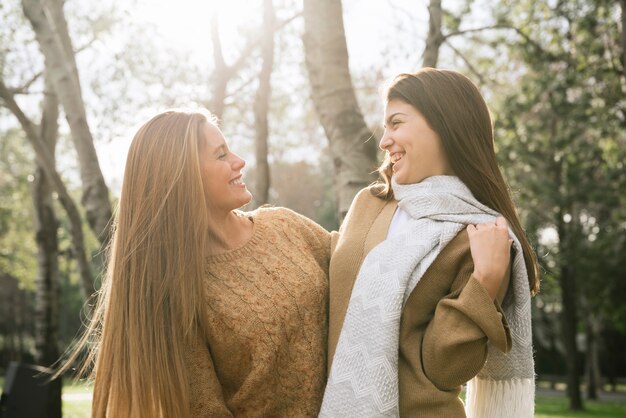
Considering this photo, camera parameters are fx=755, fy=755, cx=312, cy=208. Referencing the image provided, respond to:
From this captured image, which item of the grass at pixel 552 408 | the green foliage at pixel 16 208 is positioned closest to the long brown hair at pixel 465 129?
the grass at pixel 552 408

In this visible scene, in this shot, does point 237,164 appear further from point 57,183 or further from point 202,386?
point 57,183

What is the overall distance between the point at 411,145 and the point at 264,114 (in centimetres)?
477

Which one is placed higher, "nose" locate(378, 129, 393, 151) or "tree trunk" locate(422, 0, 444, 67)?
"tree trunk" locate(422, 0, 444, 67)

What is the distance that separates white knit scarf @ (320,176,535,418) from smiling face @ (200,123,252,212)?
621 millimetres

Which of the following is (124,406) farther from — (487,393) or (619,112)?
(619,112)

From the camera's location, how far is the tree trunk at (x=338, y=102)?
4.41 metres

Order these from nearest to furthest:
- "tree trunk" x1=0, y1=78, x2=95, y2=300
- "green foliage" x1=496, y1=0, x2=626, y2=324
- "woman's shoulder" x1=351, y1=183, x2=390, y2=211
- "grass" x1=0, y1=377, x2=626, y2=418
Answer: "woman's shoulder" x1=351, y1=183, x2=390, y2=211 < "tree trunk" x1=0, y1=78, x2=95, y2=300 < "green foliage" x1=496, y1=0, x2=626, y2=324 < "grass" x1=0, y1=377, x2=626, y2=418

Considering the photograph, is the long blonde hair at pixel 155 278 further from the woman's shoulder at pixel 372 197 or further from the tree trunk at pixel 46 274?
the tree trunk at pixel 46 274

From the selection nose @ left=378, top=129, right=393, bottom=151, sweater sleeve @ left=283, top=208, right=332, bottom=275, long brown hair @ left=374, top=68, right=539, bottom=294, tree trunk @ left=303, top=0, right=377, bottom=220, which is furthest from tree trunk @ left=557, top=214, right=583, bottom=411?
nose @ left=378, top=129, right=393, bottom=151

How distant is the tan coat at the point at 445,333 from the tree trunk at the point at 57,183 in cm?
410

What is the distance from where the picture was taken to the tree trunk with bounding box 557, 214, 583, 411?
63.2ft

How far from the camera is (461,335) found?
2594 millimetres

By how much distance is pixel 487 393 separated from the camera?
2.94 meters

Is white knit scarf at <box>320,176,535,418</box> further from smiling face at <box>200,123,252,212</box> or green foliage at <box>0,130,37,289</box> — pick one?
green foliage at <box>0,130,37,289</box>
